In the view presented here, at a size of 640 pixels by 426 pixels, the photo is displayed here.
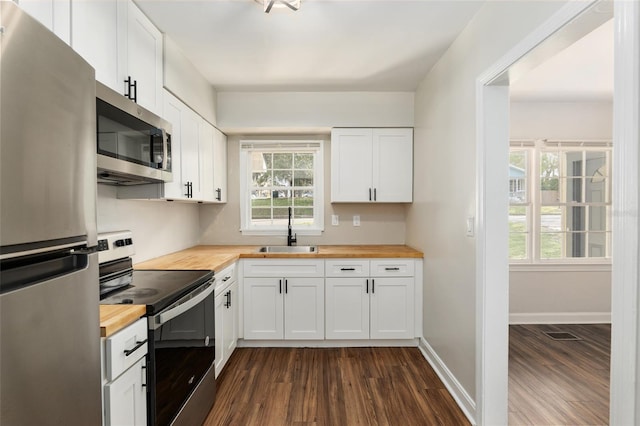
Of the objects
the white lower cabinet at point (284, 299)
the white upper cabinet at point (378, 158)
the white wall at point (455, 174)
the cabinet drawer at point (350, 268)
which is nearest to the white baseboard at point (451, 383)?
the white wall at point (455, 174)

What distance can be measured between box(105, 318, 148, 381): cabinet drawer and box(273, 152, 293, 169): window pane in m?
2.69

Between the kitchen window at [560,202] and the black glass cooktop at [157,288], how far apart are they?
361 centimetres

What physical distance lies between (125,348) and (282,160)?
9.48 feet

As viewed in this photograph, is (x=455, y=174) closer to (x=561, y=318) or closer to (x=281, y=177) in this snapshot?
(x=281, y=177)

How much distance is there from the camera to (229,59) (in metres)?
2.70

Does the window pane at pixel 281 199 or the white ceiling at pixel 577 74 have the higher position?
the white ceiling at pixel 577 74

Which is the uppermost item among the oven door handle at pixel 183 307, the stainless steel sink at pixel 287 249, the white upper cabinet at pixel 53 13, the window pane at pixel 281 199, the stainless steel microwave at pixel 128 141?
the white upper cabinet at pixel 53 13

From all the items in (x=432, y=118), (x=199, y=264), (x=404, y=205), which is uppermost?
(x=432, y=118)

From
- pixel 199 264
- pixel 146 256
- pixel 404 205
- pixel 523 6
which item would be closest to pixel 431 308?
pixel 404 205

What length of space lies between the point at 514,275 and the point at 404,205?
1572 millimetres

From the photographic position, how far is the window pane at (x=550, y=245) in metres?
3.90

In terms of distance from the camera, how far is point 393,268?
3.16m

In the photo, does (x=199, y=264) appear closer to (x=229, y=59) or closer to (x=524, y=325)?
(x=229, y=59)

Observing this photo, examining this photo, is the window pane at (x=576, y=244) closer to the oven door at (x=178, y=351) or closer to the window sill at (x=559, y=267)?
the window sill at (x=559, y=267)
